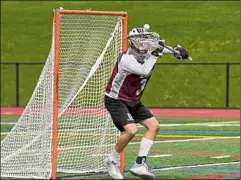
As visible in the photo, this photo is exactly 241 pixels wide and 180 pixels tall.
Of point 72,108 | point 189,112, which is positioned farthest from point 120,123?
point 189,112

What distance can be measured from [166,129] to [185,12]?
20677 millimetres

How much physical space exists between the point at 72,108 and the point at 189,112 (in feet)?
39.8

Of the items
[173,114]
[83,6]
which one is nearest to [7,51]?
[83,6]

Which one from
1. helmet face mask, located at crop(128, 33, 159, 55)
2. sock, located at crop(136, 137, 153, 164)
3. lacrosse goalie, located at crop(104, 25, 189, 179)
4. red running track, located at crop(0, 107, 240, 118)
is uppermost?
helmet face mask, located at crop(128, 33, 159, 55)

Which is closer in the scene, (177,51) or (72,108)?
(177,51)

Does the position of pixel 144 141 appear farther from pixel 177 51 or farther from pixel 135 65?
pixel 177 51

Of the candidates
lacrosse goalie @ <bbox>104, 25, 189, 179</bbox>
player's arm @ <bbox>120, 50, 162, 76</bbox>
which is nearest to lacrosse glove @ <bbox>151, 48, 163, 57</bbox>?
lacrosse goalie @ <bbox>104, 25, 189, 179</bbox>

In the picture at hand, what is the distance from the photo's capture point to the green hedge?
27.8 metres

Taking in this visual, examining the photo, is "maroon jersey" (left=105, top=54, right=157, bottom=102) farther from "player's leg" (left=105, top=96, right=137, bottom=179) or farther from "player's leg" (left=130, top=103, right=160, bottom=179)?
"player's leg" (left=130, top=103, right=160, bottom=179)

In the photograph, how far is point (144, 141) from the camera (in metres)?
10.6

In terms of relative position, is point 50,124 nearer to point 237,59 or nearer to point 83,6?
point 237,59

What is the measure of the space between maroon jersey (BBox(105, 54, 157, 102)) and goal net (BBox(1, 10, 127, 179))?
675mm

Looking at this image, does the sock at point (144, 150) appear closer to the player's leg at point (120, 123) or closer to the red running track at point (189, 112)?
the player's leg at point (120, 123)

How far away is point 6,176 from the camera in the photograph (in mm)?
10859
